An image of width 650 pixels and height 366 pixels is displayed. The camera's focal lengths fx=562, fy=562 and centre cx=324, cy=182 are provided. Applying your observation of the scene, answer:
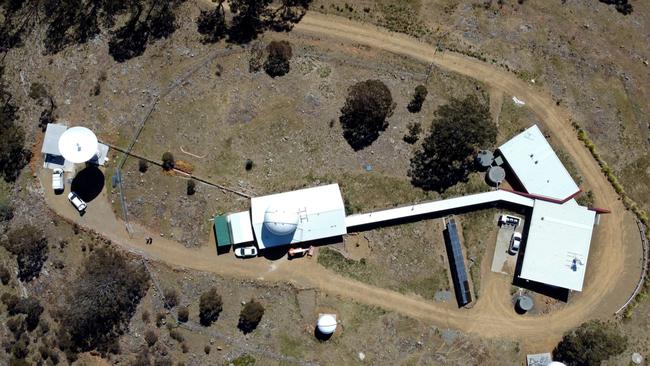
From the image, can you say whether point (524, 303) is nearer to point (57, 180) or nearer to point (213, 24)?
point (213, 24)

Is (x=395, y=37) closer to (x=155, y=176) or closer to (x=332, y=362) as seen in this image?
(x=155, y=176)

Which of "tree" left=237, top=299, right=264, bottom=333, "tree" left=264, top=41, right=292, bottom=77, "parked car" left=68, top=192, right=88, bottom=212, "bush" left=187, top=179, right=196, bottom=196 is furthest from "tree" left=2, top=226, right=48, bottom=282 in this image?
"tree" left=264, top=41, right=292, bottom=77

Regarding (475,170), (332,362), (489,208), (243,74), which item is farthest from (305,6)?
(332,362)

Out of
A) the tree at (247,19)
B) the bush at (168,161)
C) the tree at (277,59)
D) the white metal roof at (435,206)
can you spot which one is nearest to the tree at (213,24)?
the tree at (247,19)

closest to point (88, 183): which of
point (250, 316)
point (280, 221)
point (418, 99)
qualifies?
point (280, 221)

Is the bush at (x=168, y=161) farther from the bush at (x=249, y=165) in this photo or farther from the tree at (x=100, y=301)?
the tree at (x=100, y=301)

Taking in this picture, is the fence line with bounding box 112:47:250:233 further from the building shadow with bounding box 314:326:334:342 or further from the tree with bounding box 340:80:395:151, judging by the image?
the building shadow with bounding box 314:326:334:342
